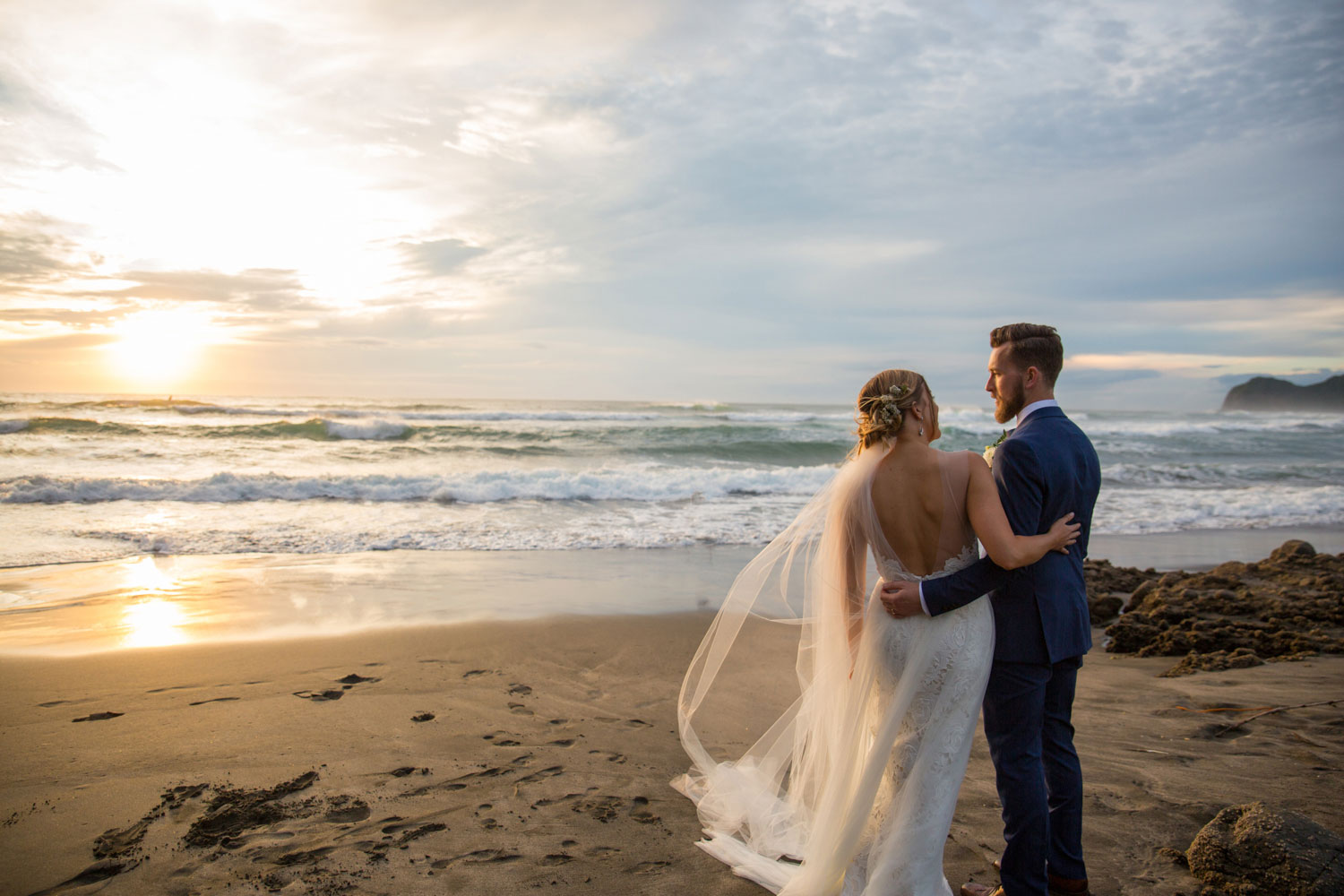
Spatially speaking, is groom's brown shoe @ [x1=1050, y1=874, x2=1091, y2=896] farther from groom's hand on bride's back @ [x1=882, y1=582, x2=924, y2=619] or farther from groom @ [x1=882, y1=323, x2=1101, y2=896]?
groom's hand on bride's back @ [x1=882, y1=582, x2=924, y2=619]

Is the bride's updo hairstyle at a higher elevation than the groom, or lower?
higher

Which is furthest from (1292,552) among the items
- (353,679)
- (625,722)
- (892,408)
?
(353,679)

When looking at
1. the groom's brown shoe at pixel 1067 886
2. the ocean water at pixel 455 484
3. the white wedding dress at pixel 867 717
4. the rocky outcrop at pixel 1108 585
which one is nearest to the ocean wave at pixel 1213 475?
the ocean water at pixel 455 484

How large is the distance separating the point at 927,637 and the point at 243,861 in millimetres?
2753

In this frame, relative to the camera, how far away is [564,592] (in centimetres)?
750

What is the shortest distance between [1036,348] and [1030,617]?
96cm

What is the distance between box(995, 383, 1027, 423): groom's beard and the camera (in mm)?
2658

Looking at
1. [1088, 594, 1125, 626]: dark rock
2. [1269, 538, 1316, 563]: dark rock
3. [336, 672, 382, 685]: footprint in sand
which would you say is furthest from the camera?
[1269, 538, 1316, 563]: dark rock

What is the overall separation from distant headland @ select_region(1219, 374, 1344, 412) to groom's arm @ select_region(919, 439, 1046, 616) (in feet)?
305

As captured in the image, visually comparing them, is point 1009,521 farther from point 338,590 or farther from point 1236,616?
point 338,590

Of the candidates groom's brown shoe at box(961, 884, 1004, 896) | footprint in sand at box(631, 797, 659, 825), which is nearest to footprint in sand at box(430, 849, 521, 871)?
footprint in sand at box(631, 797, 659, 825)

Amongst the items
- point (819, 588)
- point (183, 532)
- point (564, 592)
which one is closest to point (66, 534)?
point (183, 532)

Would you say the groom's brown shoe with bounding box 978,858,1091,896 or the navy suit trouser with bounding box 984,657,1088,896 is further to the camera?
the groom's brown shoe with bounding box 978,858,1091,896

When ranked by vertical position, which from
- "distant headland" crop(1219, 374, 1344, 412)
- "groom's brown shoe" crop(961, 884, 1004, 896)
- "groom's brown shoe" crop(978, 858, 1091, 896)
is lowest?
"groom's brown shoe" crop(961, 884, 1004, 896)
